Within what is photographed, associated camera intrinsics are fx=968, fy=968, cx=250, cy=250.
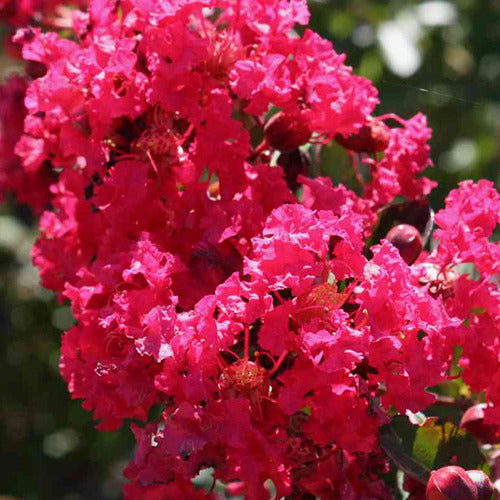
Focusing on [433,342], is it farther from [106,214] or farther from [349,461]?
[106,214]

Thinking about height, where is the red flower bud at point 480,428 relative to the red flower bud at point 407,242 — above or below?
below

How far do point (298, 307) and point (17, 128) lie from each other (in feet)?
3.48

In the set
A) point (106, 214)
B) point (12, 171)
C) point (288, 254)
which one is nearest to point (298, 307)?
point (288, 254)

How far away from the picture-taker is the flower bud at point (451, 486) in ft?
4.20

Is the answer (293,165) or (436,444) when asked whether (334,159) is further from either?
(436,444)

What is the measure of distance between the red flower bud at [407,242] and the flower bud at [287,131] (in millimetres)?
210

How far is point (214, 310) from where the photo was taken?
128 cm

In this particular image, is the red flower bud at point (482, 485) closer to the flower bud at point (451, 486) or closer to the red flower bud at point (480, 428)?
the flower bud at point (451, 486)

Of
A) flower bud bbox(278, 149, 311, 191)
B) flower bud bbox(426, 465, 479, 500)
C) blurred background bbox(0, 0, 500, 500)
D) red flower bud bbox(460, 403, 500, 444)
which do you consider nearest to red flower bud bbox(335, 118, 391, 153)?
flower bud bbox(278, 149, 311, 191)

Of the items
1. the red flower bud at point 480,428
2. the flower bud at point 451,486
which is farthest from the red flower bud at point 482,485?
the red flower bud at point 480,428

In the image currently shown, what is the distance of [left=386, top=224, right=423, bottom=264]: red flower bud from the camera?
1.53 m

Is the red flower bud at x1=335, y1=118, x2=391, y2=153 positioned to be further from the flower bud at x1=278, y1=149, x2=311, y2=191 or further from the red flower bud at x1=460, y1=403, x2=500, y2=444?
the red flower bud at x1=460, y1=403, x2=500, y2=444

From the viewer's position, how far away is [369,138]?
5.36 ft

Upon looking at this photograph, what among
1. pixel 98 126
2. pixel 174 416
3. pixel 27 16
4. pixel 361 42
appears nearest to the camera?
pixel 174 416
